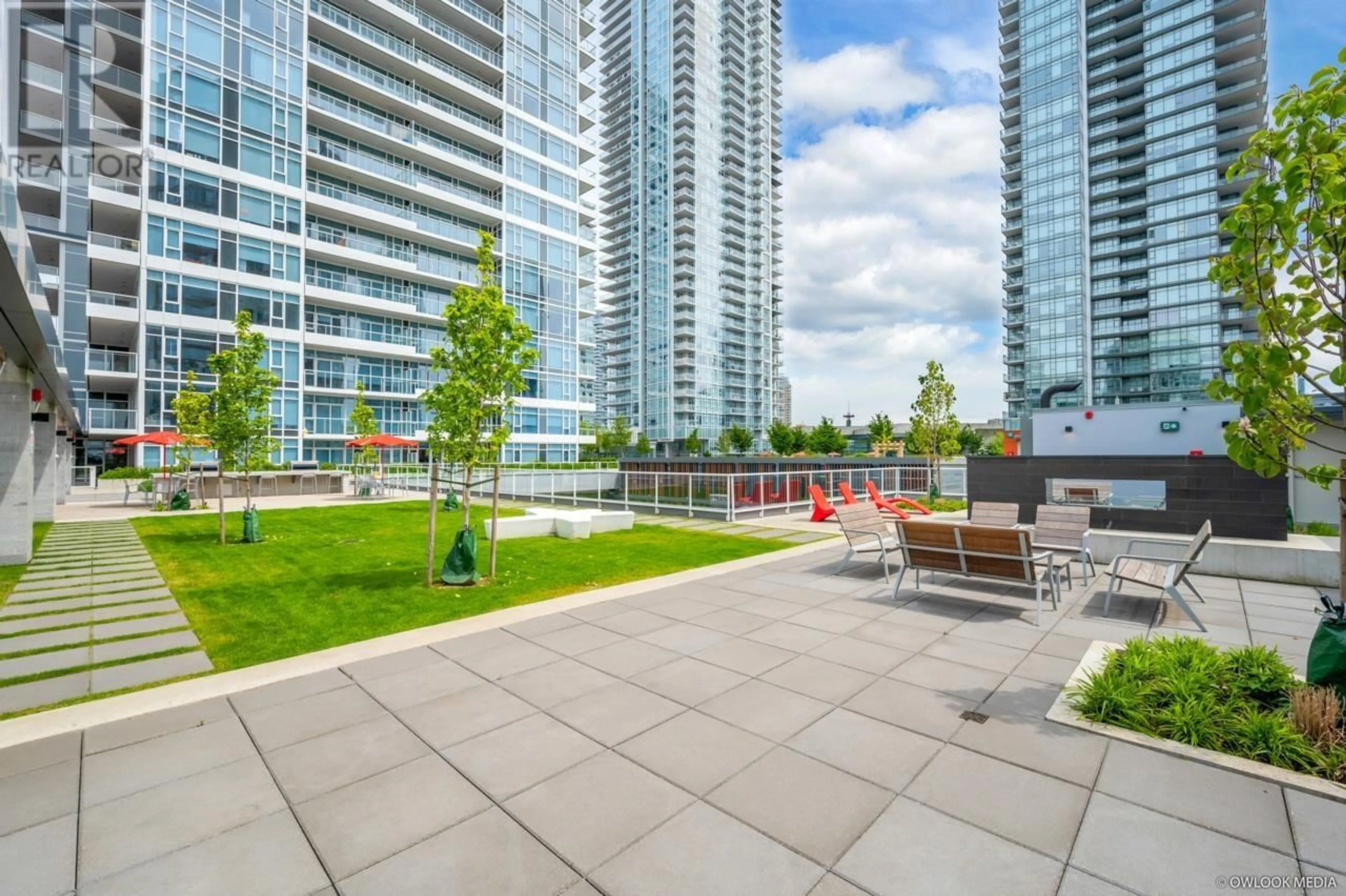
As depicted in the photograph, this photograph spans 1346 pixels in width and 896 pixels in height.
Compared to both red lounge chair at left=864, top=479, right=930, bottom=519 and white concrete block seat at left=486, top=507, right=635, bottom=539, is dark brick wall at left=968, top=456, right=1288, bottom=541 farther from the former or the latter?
white concrete block seat at left=486, top=507, right=635, bottom=539

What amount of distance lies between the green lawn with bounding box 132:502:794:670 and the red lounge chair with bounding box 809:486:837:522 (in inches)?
Result: 144

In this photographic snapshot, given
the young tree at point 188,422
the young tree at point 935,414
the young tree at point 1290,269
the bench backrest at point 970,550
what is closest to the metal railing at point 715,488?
the young tree at point 935,414

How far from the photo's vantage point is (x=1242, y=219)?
3771mm

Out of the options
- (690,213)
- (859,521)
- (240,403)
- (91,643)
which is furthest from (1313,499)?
(690,213)

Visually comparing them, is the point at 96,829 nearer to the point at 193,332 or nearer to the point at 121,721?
the point at 121,721

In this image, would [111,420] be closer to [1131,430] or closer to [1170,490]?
[1170,490]

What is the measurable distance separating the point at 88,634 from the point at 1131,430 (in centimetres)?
2446

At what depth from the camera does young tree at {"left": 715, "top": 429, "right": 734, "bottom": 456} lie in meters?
89.7

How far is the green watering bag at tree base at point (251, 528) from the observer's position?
1332cm

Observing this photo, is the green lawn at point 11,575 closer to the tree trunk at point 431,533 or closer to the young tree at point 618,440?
the tree trunk at point 431,533

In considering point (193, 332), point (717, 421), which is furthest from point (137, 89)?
point (717, 421)

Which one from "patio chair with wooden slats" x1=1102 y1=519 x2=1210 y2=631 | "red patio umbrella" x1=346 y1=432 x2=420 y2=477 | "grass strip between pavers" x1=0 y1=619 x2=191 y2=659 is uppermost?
"red patio umbrella" x1=346 y1=432 x2=420 y2=477

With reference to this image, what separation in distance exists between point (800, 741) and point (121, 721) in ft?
15.5

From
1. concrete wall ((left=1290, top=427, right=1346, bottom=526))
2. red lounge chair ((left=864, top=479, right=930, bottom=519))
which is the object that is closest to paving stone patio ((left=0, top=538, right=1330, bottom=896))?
red lounge chair ((left=864, top=479, right=930, bottom=519))
